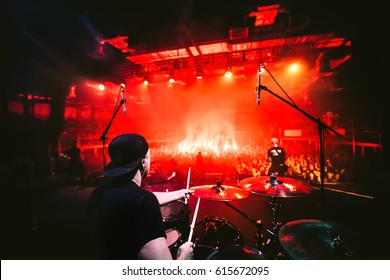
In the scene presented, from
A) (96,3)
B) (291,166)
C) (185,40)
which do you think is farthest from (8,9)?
(291,166)

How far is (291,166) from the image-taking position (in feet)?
25.5

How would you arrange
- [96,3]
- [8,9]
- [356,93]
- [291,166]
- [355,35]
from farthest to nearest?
[291,166] → [356,93] → [355,35] → [8,9] → [96,3]

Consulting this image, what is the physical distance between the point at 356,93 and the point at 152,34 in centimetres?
714

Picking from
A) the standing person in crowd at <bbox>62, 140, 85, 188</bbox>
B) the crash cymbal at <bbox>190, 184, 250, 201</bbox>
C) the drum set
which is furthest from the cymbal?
the standing person in crowd at <bbox>62, 140, 85, 188</bbox>

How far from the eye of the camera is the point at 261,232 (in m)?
2.50

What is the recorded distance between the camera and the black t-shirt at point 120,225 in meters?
1.23

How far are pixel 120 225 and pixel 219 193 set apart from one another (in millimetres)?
1617

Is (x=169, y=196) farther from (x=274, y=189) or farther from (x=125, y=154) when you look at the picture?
(x=274, y=189)

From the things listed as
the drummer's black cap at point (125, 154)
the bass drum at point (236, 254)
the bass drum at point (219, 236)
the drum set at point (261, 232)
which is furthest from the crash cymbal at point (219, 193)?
the drummer's black cap at point (125, 154)

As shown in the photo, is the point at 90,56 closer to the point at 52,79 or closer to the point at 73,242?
the point at 52,79

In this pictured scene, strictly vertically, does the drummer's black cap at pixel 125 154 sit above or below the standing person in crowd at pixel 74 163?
above

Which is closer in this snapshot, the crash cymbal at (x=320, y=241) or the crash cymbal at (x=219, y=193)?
the crash cymbal at (x=320, y=241)

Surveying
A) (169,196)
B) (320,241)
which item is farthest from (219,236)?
(320,241)

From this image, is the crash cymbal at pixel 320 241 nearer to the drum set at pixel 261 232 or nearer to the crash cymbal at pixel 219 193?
the drum set at pixel 261 232
